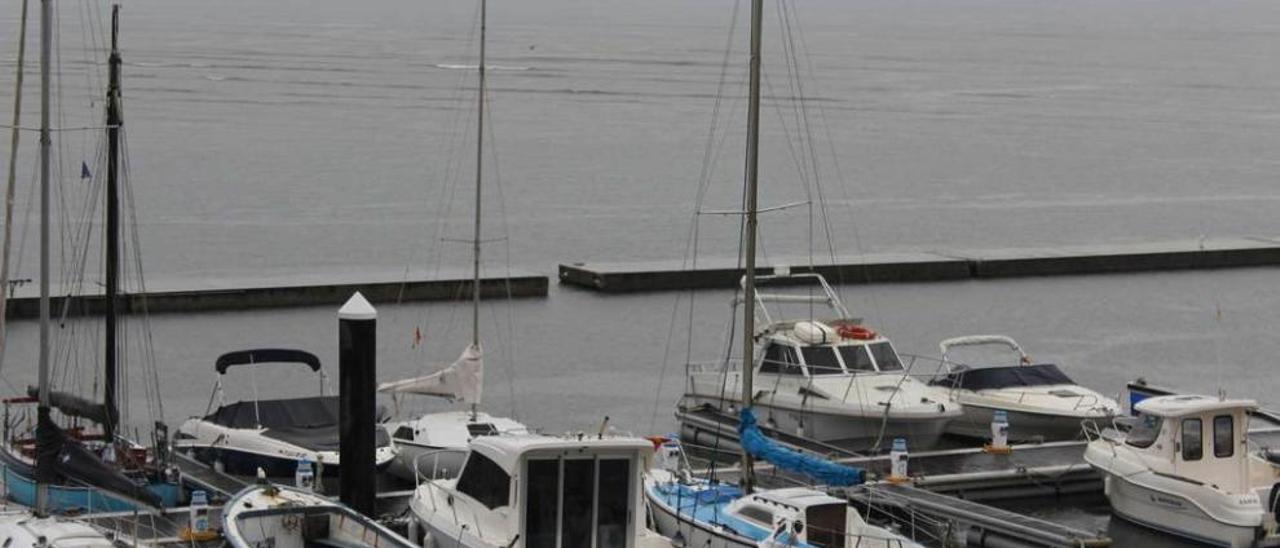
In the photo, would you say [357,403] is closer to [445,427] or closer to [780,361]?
[445,427]

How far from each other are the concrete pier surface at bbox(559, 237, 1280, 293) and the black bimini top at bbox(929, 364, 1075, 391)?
63.1 feet

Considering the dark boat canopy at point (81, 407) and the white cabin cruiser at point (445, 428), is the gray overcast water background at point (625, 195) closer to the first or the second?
the white cabin cruiser at point (445, 428)

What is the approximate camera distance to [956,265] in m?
62.3

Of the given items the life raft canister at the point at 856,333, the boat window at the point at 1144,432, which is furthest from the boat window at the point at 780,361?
the boat window at the point at 1144,432

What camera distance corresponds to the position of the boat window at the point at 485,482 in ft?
76.2

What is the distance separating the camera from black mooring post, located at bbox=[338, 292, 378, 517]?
25.6 m

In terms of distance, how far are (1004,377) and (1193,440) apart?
7.99m

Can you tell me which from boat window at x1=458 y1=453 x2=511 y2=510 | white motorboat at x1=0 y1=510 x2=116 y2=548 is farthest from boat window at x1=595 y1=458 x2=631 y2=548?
white motorboat at x1=0 y1=510 x2=116 y2=548

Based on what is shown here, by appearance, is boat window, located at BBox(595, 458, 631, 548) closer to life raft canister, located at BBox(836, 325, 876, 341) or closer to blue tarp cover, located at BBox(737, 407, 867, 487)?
blue tarp cover, located at BBox(737, 407, 867, 487)

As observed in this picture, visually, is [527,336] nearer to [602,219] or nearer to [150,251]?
[150,251]

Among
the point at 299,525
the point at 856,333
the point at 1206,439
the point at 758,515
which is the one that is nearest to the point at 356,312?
the point at 299,525

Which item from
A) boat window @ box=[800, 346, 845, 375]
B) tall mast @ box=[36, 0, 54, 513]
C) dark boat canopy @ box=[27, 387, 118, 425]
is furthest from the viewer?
boat window @ box=[800, 346, 845, 375]

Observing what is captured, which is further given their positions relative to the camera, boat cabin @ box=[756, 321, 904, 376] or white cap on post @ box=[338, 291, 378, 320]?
boat cabin @ box=[756, 321, 904, 376]

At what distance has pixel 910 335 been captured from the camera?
5288 centimetres
